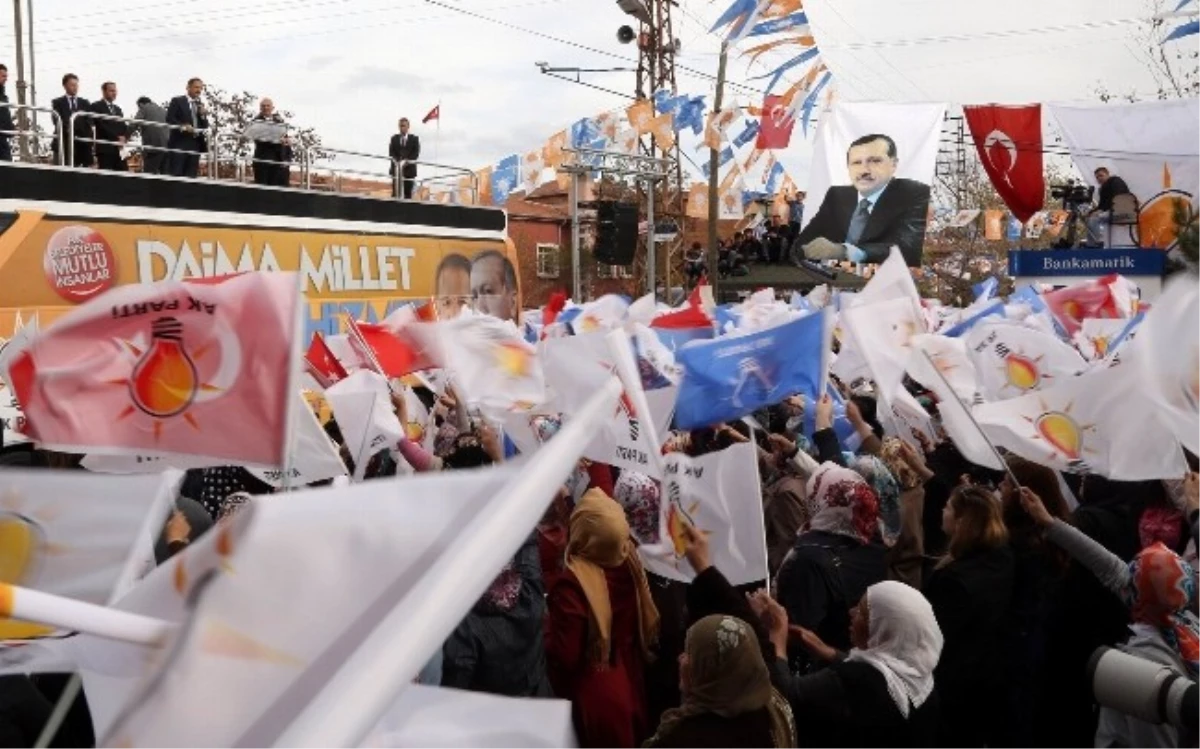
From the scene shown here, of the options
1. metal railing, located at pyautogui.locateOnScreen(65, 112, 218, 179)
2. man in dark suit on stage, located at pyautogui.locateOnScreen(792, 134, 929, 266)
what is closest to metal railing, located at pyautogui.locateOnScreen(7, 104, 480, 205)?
metal railing, located at pyautogui.locateOnScreen(65, 112, 218, 179)

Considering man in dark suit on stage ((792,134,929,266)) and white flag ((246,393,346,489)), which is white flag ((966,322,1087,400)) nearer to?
white flag ((246,393,346,489))

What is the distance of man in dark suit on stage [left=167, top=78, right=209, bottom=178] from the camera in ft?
51.2

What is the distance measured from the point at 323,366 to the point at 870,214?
8146 mm

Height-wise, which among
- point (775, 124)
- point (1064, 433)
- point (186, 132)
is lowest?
point (1064, 433)

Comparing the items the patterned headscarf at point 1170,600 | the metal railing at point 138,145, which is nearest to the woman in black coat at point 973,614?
the patterned headscarf at point 1170,600

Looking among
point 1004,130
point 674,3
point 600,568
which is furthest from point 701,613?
point 674,3

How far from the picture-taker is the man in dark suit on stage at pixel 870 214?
46.0 ft

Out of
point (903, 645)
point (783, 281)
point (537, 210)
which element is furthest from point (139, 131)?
point (537, 210)

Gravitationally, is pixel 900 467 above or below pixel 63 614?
below

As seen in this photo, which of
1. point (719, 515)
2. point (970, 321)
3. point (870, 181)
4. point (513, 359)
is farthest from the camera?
point (870, 181)

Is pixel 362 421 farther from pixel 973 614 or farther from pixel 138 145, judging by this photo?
pixel 138 145

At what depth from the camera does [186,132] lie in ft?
51.2

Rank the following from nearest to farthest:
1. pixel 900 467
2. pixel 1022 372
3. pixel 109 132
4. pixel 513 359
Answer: pixel 900 467
pixel 1022 372
pixel 513 359
pixel 109 132

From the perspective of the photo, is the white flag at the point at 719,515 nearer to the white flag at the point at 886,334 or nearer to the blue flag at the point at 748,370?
the blue flag at the point at 748,370
